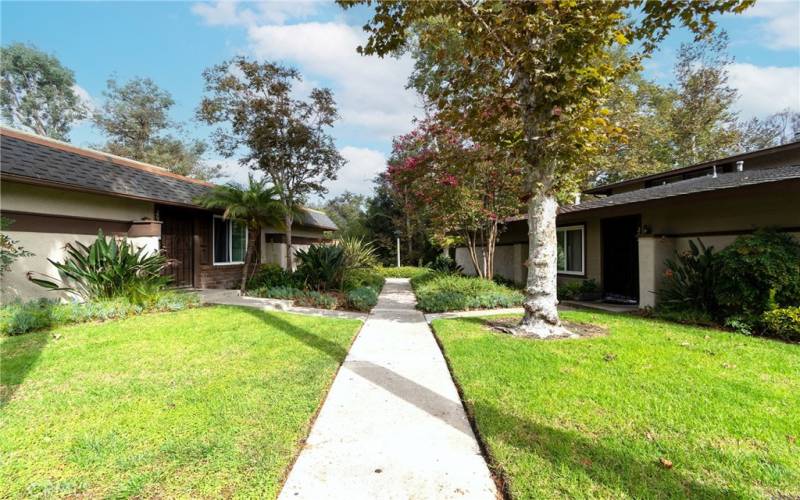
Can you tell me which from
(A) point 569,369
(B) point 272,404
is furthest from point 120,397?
(A) point 569,369

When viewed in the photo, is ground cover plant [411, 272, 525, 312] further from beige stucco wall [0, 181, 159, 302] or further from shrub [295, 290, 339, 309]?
beige stucco wall [0, 181, 159, 302]

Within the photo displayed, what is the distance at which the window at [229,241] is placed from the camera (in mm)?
10610

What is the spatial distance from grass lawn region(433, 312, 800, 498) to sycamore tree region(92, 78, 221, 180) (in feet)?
98.9

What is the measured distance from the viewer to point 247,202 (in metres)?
9.16

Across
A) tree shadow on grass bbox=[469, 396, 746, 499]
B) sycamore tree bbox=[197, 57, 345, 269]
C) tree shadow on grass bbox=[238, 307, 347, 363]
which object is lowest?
tree shadow on grass bbox=[469, 396, 746, 499]

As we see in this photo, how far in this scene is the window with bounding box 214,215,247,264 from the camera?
418 inches

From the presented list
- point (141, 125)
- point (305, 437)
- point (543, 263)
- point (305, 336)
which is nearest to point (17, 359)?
point (305, 336)

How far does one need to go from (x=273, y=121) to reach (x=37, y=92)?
26.3 metres

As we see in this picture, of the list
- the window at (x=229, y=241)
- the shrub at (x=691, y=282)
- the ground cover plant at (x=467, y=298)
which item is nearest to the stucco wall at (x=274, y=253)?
the window at (x=229, y=241)

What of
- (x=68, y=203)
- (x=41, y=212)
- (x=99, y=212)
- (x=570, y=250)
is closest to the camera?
(x=41, y=212)

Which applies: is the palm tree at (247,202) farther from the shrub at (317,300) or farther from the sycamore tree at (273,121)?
the shrub at (317,300)

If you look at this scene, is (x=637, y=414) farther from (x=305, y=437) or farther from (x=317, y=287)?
(x=317, y=287)

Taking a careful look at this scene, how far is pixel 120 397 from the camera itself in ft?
10.4

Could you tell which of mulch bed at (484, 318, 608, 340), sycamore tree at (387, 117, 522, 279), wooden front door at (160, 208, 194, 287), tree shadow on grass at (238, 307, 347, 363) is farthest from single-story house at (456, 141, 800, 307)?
wooden front door at (160, 208, 194, 287)
